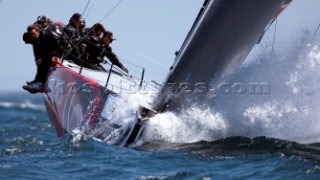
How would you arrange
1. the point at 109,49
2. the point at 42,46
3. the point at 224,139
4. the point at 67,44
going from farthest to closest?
the point at 109,49 → the point at 67,44 → the point at 42,46 → the point at 224,139

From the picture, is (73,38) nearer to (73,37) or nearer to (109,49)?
(73,37)

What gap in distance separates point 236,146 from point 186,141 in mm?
653

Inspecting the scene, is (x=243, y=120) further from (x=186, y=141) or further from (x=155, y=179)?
(x=155, y=179)

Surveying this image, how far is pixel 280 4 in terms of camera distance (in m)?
7.88

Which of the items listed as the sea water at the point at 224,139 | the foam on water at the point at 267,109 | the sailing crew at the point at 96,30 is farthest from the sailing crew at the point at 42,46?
the foam on water at the point at 267,109

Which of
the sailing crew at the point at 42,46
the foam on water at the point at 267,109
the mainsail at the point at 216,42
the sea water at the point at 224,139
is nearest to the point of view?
the sea water at the point at 224,139

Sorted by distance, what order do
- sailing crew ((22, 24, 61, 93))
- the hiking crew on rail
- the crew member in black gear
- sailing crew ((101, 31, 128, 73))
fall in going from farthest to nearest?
1. sailing crew ((101, 31, 128, 73))
2. the crew member in black gear
3. the hiking crew on rail
4. sailing crew ((22, 24, 61, 93))

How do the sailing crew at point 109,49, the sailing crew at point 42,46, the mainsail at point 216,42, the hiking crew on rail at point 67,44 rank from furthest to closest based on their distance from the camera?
the sailing crew at point 109,49, the hiking crew on rail at point 67,44, the sailing crew at point 42,46, the mainsail at point 216,42

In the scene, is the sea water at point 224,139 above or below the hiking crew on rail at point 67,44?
below

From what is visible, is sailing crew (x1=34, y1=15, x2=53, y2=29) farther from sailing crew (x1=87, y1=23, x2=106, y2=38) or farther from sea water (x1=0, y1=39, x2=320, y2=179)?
sea water (x1=0, y1=39, x2=320, y2=179)

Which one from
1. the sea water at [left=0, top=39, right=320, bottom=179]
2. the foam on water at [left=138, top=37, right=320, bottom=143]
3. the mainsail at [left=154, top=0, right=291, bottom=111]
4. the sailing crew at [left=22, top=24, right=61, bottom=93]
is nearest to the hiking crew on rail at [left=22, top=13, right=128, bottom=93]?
the sailing crew at [left=22, top=24, right=61, bottom=93]

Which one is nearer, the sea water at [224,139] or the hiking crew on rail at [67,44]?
the sea water at [224,139]

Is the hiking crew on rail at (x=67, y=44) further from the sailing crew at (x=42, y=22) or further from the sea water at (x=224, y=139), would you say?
the sea water at (x=224, y=139)

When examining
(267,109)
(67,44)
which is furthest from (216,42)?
(67,44)
